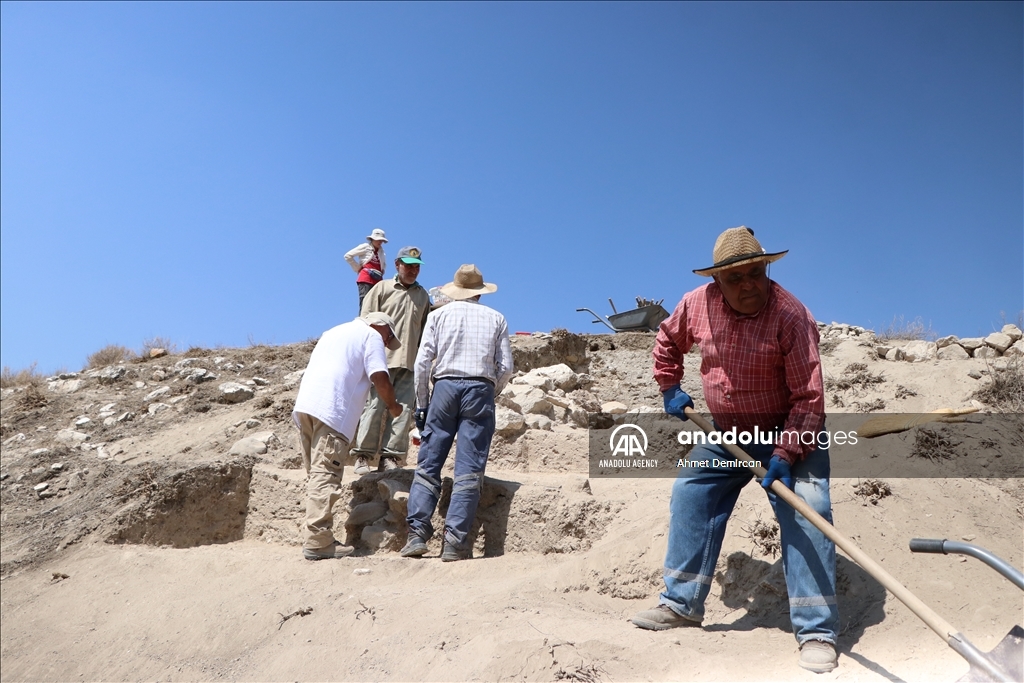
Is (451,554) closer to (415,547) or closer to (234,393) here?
(415,547)

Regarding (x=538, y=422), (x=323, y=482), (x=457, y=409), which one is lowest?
(x=323, y=482)

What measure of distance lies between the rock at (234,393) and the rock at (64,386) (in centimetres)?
257

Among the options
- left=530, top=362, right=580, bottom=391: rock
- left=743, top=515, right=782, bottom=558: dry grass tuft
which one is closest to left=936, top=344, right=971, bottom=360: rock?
left=530, top=362, right=580, bottom=391: rock

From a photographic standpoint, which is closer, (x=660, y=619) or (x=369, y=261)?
(x=660, y=619)

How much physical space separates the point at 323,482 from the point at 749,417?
114 inches

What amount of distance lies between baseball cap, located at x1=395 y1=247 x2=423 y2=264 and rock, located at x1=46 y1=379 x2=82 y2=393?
6.19 m

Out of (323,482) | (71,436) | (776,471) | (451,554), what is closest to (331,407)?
(323,482)

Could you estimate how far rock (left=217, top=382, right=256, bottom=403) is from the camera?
8633 mm

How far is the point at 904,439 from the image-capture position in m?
4.68

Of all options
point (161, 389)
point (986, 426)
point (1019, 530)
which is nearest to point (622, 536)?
point (1019, 530)

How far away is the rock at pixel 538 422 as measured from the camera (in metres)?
7.01

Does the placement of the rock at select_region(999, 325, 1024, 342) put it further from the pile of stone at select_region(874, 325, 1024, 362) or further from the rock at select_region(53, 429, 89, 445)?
the rock at select_region(53, 429, 89, 445)

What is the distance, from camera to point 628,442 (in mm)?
6988

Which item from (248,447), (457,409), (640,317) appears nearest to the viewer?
(457,409)
